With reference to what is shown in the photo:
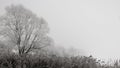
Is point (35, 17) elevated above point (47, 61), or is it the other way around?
point (35, 17)

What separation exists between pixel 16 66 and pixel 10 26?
2506 centimetres

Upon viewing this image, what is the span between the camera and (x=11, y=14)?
1192 inches

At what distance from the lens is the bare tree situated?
28294 millimetres

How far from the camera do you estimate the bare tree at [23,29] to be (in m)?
28.3

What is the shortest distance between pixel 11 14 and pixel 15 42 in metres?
4.91

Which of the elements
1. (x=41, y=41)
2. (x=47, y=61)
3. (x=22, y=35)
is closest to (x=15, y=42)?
(x=22, y=35)

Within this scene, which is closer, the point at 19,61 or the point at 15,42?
the point at 19,61

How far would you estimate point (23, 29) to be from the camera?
29.3m

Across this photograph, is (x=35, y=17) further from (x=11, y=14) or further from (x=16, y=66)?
(x=16, y=66)

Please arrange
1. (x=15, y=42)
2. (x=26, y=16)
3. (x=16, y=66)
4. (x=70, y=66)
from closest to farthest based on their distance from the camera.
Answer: (x=16, y=66) < (x=70, y=66) < (x=15, y=42) < (x=26, y=16)

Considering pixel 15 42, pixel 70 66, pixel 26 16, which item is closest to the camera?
pixel 70 66

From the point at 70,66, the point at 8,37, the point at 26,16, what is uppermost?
the point at 26,16

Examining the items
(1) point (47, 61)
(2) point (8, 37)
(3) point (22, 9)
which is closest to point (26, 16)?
(3) point (22, 9)

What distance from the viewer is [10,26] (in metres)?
29.2
